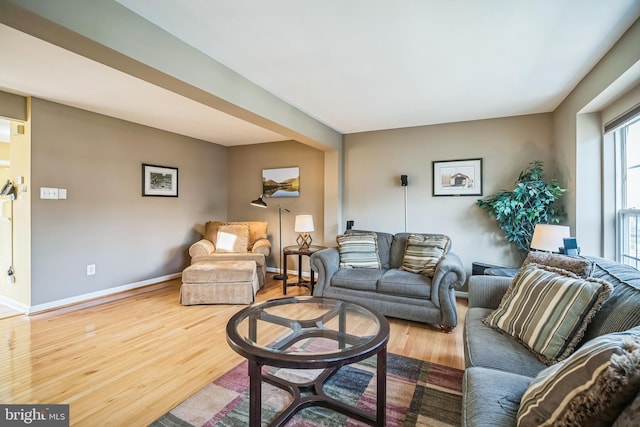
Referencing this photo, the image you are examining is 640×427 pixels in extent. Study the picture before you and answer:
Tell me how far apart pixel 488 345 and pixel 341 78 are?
222 centimetres

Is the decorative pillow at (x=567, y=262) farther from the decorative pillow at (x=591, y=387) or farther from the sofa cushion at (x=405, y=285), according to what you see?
the sofa cushion at (x=405, y=285)

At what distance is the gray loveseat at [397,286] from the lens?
8.87 ft

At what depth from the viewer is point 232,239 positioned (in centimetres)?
439

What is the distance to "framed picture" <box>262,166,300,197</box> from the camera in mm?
4855

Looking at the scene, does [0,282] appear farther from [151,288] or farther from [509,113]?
[509,113]

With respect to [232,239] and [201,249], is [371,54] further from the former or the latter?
[201,249]

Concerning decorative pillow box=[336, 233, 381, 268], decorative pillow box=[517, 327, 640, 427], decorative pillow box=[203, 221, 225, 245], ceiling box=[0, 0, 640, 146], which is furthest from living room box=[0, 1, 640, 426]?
decorative pillow box=[517, 327, 640, 427]

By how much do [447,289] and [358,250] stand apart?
1055mm

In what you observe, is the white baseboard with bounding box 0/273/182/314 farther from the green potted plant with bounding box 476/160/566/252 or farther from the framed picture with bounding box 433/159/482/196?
the green potted plant with bounding box 476/160/566/252

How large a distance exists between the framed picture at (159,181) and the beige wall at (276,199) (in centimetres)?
110

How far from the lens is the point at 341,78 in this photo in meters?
2.55

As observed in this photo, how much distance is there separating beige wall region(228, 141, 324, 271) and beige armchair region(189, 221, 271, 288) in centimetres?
41

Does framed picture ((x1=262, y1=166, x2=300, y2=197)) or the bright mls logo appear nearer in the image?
the bright mls logo

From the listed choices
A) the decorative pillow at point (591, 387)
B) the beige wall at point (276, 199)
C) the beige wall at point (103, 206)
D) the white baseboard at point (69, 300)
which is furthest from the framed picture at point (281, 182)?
the decorative pillow at point (591, 387)
